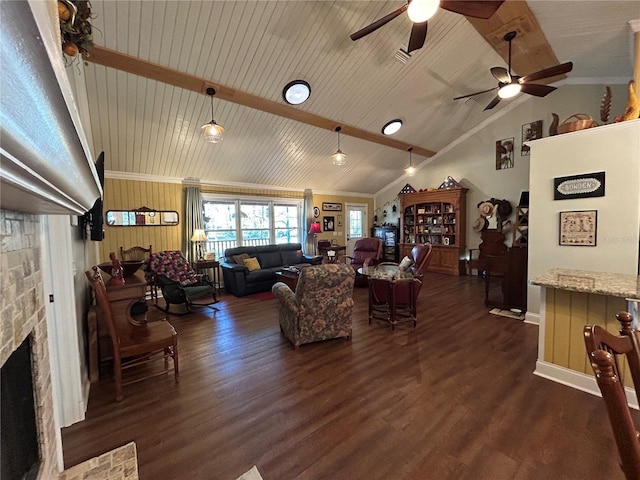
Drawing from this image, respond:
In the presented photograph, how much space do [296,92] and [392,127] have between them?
2.49 meters

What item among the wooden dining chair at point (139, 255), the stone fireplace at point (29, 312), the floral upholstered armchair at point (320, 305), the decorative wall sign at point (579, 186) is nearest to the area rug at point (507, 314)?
the decorative wall sign at point (579, 186)

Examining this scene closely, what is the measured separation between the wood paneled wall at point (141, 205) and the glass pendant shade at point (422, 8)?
503 cm

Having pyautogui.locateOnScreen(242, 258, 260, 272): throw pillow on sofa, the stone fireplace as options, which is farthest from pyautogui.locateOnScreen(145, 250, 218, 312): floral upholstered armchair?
the stone fireplace

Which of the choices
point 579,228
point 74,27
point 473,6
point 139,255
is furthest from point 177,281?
point 579,228

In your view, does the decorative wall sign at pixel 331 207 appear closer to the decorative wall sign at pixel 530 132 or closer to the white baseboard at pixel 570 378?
the decorative wall sign at pixel 530 132

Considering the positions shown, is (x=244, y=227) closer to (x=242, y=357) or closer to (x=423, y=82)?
(x=242, y=357)

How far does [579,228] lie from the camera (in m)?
3.19

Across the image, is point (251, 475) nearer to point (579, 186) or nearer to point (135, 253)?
point (579, 186)

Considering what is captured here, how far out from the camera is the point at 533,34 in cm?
397

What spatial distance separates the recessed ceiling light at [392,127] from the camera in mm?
5816

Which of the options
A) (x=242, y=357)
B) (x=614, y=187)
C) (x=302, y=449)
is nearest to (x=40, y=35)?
(x=302, y=449)

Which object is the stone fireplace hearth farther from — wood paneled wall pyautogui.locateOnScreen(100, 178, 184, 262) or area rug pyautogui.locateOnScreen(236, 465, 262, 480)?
wood paneled wall pyautogui.locateOnScreen(100, 178, 184, 262)

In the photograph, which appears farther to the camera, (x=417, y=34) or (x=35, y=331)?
(x=417, y=34)

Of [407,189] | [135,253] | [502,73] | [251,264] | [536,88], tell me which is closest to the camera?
[502,73]
